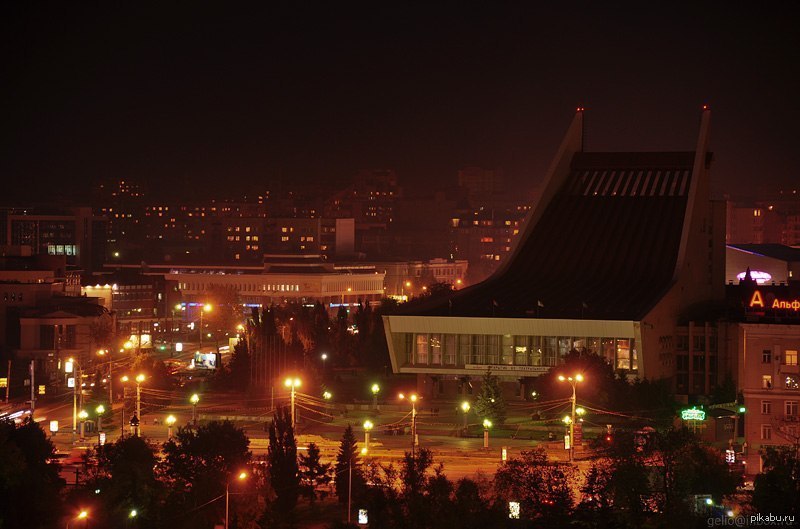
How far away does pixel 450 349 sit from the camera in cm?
6206

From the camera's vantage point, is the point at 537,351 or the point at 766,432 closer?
the point at 766,432

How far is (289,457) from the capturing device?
4169cm

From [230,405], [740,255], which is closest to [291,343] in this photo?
[230,405]

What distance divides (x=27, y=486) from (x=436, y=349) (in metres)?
25.8

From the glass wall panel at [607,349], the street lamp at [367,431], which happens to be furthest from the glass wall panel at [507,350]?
the street lamp at [367,431]

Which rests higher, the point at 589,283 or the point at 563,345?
the point at 589,283

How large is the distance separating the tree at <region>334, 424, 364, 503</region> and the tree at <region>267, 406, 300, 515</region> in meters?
1.00

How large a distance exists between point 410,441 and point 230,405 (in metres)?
10.8

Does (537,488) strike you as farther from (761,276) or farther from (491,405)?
(761,276)

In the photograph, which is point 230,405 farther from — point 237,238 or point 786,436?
point 237,238

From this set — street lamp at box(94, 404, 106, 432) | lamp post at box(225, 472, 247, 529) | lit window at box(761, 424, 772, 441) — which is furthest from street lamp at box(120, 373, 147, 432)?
lit window at box(761, 424, 772, 441)

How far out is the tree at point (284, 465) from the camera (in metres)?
40.3

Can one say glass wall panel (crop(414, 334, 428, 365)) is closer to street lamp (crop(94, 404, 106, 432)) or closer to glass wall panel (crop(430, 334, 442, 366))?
glass wall panel (crop(430, 334, 442, 366))

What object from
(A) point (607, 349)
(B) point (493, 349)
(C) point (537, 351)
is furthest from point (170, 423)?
(A) point (607, 349)
